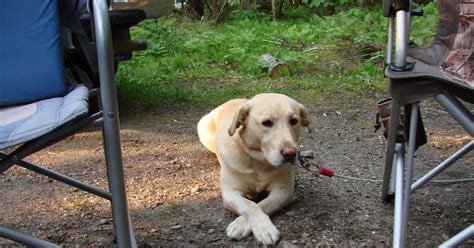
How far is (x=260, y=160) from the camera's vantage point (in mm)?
2330

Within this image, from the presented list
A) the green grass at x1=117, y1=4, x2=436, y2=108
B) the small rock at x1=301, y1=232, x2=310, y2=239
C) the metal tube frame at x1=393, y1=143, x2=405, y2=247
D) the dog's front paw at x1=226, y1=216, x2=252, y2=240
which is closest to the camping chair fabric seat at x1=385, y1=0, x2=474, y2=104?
the metal tube frame at x1=393, y1=143, x2=405, y2=247

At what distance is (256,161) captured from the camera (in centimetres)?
236

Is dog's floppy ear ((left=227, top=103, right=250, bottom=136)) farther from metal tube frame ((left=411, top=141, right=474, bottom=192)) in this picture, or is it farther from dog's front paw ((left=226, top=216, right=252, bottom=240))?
metal tube frame ((left=411, top=141, right=474, bottom=192))

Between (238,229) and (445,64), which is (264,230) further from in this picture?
(445,64)

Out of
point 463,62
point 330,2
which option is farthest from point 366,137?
point 330,2

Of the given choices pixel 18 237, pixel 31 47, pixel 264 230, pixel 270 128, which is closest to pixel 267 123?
pixel 270 128

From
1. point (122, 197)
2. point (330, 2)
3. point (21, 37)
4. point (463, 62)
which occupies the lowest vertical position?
point (330, 2)

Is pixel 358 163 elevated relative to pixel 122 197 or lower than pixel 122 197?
lower

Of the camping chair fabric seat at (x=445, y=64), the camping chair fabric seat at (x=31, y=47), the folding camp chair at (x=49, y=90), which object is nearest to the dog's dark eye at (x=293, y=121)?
the camping chair fabric seat at (x=445, y=64)

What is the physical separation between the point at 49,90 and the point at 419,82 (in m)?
1.28

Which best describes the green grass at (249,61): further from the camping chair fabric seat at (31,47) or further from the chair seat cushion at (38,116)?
the chair seat cushion at (38,116)

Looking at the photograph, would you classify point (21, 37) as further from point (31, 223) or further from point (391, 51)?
point (391, 51)

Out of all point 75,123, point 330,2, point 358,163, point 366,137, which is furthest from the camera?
point 330,2

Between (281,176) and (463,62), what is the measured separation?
3.02 ft
